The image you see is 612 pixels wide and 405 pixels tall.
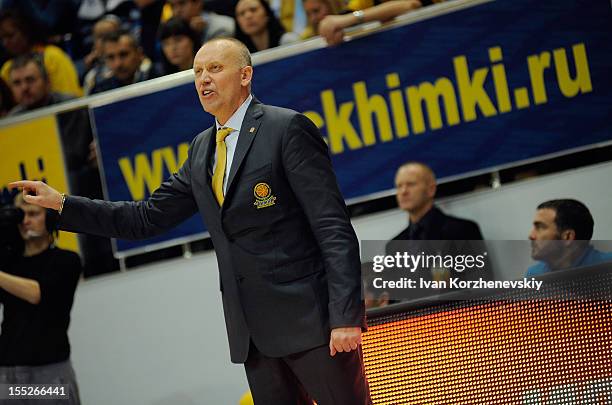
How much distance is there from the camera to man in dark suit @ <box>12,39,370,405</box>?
8.89 ft

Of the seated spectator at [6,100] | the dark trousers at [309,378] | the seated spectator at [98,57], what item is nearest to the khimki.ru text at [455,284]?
the dark trousers at [309,378]

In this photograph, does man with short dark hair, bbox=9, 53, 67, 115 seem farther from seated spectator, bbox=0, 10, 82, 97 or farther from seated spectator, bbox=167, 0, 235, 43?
seated spectator, bbox=167, 0, 235, 43

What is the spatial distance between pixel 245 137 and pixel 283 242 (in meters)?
0.35

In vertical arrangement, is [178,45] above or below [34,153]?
above

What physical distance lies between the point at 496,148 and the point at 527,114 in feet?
0.83

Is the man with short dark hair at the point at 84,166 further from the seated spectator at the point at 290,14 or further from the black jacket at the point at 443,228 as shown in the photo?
the black jacket at the point at 443,228

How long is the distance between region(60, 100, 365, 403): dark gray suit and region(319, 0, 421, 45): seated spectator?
2.36 metres

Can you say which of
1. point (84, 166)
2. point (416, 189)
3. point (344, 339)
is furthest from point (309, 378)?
point (84, 166)

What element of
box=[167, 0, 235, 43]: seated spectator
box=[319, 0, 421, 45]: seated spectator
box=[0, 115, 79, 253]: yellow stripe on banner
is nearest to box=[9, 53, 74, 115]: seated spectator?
box=[0, 115, 79, 253]: yellow stripe on banner

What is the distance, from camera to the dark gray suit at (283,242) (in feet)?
8.87

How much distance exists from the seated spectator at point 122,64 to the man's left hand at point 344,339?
3.54m

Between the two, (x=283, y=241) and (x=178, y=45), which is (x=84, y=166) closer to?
(x=178, y=45)

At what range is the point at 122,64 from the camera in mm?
5977

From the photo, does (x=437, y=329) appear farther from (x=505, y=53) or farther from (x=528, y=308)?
(x=505, y=53)
